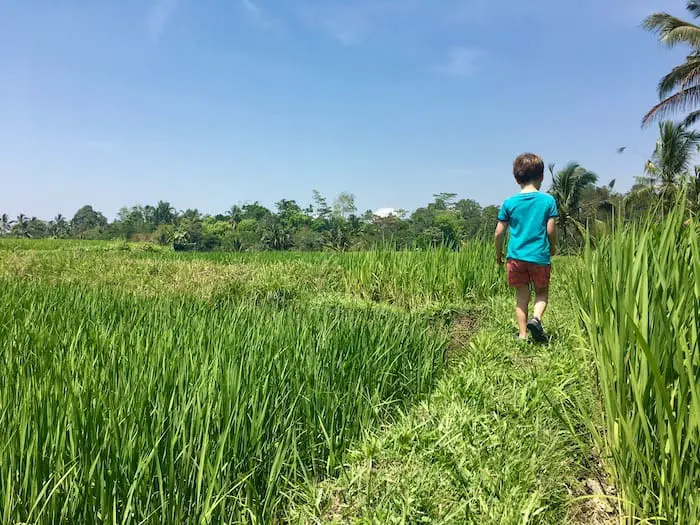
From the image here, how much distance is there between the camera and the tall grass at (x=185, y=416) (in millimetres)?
1497

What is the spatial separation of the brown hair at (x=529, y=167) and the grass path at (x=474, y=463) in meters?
1.44

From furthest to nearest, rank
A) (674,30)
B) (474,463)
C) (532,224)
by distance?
(674,30)
(532,224)
(474,463)

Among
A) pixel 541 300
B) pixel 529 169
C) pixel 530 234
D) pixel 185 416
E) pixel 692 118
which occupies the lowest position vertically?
pixel 185 416

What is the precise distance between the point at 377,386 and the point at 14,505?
71.8 inches

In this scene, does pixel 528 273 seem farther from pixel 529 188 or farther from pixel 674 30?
pixel 674 30

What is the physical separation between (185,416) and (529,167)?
297 cm

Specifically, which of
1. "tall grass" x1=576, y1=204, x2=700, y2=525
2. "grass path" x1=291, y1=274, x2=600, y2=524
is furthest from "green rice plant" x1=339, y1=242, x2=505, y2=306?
"tall grass" x1=576, y1=204, x2=700, y2=525

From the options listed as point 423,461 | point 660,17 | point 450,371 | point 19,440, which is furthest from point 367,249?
point 660,17

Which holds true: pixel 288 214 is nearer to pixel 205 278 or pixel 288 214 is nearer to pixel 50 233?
pixel 50 233

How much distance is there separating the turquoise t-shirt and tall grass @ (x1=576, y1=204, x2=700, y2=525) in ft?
5.01

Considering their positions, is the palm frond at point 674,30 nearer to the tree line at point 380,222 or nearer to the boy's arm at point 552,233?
the tree line at point 380,222

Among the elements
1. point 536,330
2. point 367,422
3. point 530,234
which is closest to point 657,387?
point 367,422

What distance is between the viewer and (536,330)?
11.0 feet

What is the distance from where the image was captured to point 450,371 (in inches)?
135
